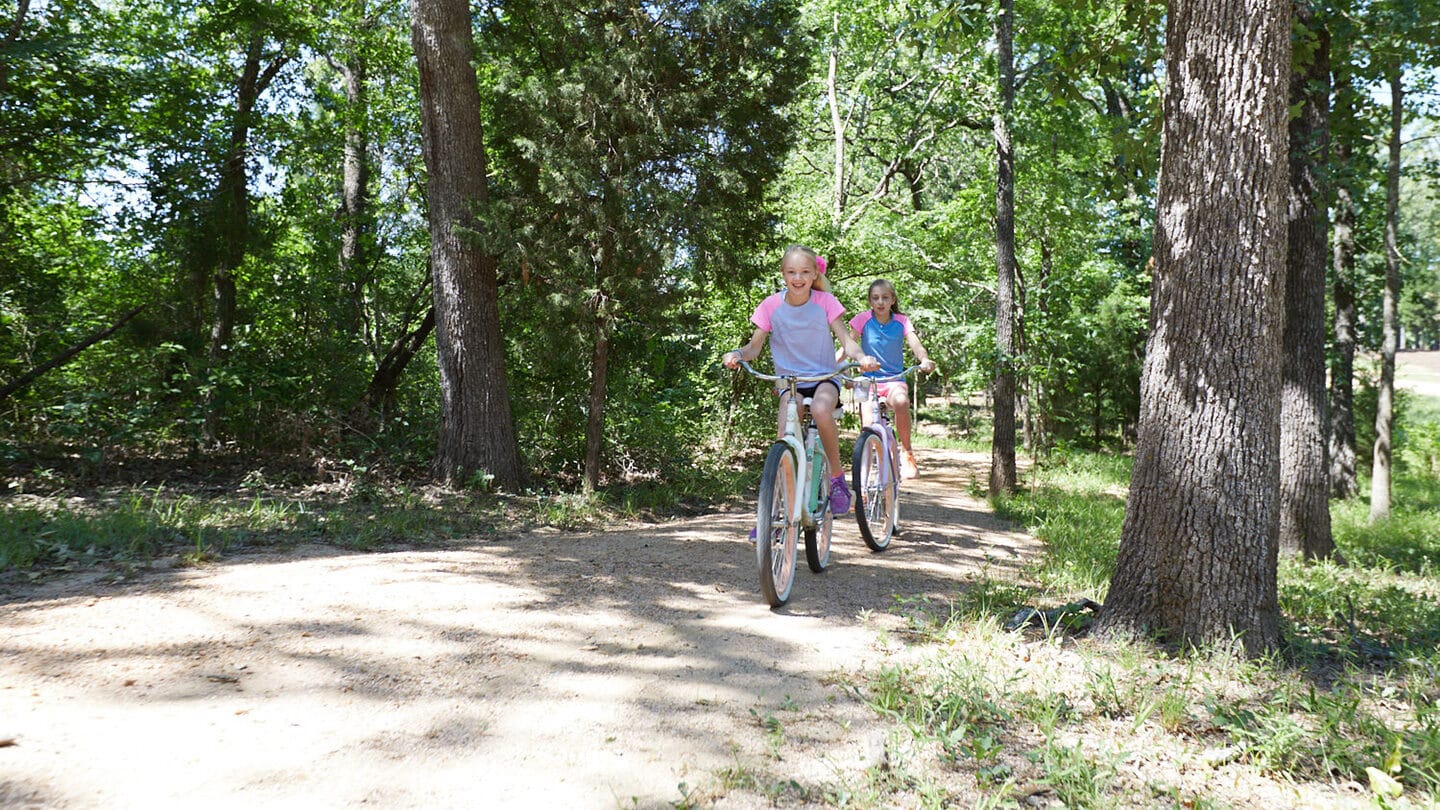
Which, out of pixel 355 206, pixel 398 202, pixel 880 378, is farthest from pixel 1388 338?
pixel 355 206

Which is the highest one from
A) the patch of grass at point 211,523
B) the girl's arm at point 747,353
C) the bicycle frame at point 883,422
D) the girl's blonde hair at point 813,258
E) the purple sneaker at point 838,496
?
the girl's blonde hair at point 813,258

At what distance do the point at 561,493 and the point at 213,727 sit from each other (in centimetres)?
596

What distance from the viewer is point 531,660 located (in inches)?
150

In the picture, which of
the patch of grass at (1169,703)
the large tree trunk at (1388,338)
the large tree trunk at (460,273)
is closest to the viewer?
the patch of grass at (1169,703)

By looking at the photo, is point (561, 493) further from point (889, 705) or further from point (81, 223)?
point (81, 223)

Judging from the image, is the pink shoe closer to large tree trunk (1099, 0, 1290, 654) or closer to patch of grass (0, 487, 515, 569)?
large tree trunk (1099, 0, 1290, 654)

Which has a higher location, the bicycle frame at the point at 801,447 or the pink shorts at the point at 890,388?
the pink shorts at the point at 890,388

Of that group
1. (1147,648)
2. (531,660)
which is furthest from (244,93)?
(1147,648)

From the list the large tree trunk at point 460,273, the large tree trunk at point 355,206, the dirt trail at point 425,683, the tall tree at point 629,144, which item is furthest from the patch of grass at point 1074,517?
the large tree trunk at point 355,206

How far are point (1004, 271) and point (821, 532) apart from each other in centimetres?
641

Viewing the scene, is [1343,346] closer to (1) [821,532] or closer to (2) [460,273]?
(1) [821,532]

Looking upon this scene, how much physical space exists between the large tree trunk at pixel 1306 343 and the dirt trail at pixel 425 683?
16.3ft

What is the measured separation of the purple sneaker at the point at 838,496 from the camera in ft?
18.9

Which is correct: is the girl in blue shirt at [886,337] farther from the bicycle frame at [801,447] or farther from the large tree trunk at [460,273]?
the large tree trunk at [460,273]
